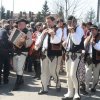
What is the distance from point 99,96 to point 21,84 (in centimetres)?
249

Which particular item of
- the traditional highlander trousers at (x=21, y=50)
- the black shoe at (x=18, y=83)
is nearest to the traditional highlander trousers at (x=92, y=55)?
the traditional highlander trousers at (x=21, y=50)

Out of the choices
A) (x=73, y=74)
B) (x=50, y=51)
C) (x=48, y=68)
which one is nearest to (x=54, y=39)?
(x=50, y=51)

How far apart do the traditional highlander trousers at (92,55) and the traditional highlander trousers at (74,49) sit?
0.93m

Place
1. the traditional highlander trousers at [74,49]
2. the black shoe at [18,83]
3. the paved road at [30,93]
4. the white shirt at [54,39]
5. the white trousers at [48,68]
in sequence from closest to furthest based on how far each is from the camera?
the traditional highlander trousers at [74,49], the white shirt at [54,39], the paved road at [30,93], the white trousers at [48,68], the black shoe at [18,83]

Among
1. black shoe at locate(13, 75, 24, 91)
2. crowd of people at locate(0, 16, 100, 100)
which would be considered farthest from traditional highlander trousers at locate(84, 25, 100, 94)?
black shoe at locate(13, 75, 24, 91)

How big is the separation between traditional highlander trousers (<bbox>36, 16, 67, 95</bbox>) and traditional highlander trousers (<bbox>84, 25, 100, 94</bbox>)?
2.56ft

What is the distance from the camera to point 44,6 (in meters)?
71.8

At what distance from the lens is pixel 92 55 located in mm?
8797

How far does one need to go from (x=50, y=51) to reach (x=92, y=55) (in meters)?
1.18

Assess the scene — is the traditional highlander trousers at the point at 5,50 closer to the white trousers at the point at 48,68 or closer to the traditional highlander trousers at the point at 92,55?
the white trousers at the point at 48,68

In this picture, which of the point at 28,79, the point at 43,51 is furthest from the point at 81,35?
the point at 28,79

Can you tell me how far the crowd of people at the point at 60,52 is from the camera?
7.76 m

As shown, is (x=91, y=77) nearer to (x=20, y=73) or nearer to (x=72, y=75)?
(x=72, y=75)

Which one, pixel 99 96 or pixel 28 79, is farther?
pixel 28 79
